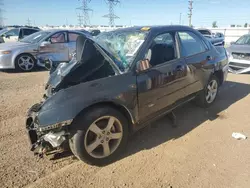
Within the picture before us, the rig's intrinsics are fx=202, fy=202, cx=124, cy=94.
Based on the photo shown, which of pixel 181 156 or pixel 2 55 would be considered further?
pixel 2 55

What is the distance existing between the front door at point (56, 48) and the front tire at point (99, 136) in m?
6.19

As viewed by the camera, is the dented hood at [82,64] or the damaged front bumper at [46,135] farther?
the dented hood at [82,64]

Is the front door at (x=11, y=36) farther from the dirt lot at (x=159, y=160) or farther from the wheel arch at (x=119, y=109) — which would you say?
the wheel arch at (x=119, y=109)

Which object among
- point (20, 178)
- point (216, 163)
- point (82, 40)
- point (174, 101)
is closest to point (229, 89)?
point (174, 101)

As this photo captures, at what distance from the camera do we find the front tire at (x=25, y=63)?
764 centimetres

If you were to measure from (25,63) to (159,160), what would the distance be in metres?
6.96

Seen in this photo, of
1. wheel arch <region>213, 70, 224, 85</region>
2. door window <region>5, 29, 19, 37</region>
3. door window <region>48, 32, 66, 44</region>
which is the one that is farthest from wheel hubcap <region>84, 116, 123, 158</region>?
door window <region>5, 29, 19, 37</region>

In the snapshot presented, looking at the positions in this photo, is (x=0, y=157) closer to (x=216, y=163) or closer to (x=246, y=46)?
(x=216, y=163)

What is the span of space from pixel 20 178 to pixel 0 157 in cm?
62

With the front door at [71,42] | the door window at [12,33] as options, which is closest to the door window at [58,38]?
the front door at [71,42]

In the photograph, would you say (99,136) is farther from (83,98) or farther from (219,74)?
(219,74)

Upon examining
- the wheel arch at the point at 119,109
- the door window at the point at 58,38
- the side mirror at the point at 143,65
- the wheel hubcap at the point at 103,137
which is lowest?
the wheel hubcap at the point at 103,137

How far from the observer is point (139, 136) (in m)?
3.31

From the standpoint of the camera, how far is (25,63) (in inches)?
307
